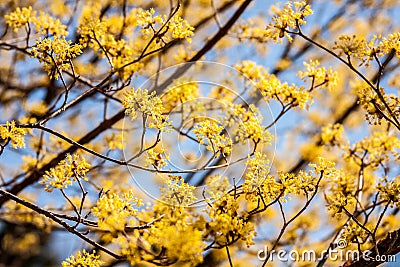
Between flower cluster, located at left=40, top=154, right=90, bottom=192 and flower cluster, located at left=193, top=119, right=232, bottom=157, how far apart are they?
0.46 meters

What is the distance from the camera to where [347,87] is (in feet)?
16.1

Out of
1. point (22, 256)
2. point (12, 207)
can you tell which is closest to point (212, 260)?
point (12, 207)

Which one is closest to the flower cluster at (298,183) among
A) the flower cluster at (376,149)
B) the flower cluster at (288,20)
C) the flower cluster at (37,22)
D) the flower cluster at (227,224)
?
the flower cluster at (227,224)

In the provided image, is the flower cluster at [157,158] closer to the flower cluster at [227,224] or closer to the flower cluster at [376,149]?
the flower cluster at [227,224]

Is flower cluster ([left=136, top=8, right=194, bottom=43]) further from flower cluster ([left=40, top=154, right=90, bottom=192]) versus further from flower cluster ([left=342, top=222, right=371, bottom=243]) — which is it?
flower cluster ([left=342, top=222, right=371, bottom=243])

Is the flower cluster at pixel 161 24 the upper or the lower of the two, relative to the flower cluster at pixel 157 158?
upper

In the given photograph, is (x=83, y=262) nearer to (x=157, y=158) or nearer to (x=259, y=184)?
(x=157, y=158)

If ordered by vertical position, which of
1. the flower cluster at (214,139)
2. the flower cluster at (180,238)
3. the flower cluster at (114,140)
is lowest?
the flower cluster at (180,238)

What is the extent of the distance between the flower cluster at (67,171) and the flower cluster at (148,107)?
28 cm

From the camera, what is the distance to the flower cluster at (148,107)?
181 centimetres

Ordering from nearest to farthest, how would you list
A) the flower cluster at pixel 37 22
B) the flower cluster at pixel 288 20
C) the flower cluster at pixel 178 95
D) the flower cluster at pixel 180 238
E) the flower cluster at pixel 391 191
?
the flower cluster at pixel 180 238
the flower cluster at pixel 391 191
the flower cluster at pixel 288 20
the flower cluster at pixel 37 22
the flower cluster at pixel 178 95

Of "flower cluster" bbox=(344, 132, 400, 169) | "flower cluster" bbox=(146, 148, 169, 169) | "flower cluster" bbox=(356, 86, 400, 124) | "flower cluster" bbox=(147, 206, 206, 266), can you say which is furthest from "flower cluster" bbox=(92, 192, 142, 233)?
"flower cluster" bbox=(344, 132, 400, 169)

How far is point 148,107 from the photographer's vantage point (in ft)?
5.99

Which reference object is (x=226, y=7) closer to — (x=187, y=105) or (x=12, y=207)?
(x=187, y=105)
